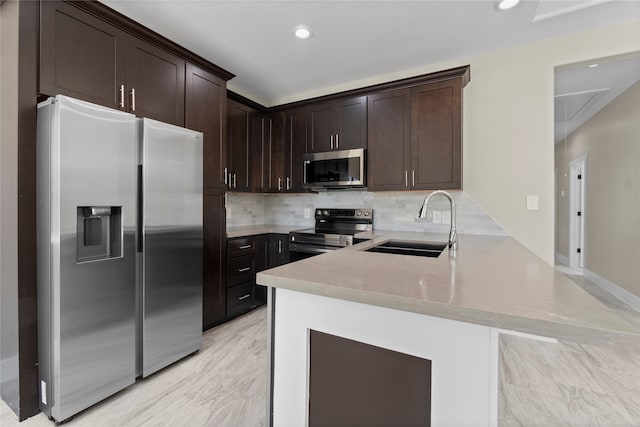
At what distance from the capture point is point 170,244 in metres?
2.03

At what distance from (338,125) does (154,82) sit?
5.71 feet

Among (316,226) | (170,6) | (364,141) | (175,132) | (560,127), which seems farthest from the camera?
(560,127)

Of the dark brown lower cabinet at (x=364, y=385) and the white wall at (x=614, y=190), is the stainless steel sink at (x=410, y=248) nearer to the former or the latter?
the dark brown lower cabinet at (x=364, y=385)

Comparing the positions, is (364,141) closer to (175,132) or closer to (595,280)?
(175,132)

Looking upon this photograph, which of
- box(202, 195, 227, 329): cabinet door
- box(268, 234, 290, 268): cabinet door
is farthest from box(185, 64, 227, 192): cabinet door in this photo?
box(268, 234, 290, 268): cabinet door

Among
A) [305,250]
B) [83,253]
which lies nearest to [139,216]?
[83,253]

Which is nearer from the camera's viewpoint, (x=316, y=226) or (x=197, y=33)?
(x=197, y=33)

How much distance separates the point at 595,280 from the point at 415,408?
17.6 ft

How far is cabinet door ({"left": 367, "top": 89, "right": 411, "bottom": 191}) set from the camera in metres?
2.74

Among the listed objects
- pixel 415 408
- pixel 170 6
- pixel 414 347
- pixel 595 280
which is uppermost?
pixel 170 6

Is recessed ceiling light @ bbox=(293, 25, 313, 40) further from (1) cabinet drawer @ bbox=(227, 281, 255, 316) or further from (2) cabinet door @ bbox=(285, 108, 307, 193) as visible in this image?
(1) cabinet drawer @ bbox=(227, 281, 255, 316)

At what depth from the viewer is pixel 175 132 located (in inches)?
81.1

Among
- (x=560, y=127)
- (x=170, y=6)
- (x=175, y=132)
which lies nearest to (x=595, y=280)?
(x=560, y=127)

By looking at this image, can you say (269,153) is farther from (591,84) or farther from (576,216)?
(576,216)
